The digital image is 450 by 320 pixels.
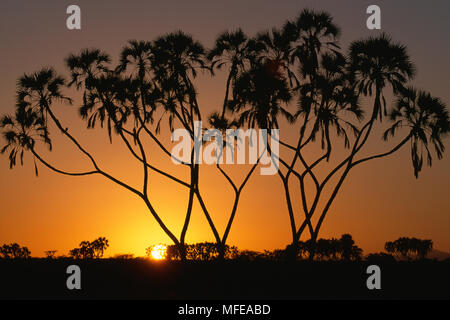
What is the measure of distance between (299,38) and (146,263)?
44.7ft

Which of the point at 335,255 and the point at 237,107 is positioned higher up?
the point at 237,107

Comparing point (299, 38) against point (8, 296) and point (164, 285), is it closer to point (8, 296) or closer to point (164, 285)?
point (164, 285)

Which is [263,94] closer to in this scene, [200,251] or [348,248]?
[200,251]

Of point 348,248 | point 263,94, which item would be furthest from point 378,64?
point 348,248

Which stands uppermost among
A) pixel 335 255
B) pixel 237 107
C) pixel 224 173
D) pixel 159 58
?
pixel 159 58

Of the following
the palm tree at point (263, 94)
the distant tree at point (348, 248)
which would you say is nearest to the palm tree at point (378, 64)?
the palm tree at point (263, 94)

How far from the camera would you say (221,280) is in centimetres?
2438

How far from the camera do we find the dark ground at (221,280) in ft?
73.3

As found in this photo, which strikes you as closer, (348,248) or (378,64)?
(378,64)

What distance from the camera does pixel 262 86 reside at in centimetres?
3334

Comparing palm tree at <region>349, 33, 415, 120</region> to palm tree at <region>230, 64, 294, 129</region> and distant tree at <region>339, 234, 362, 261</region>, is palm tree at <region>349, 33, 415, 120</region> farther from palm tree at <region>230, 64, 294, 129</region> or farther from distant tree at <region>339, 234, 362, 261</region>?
distant tree at <region>339, 234, 362, 261</region>

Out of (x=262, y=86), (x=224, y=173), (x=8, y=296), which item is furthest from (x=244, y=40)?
(x=8, y=296)
